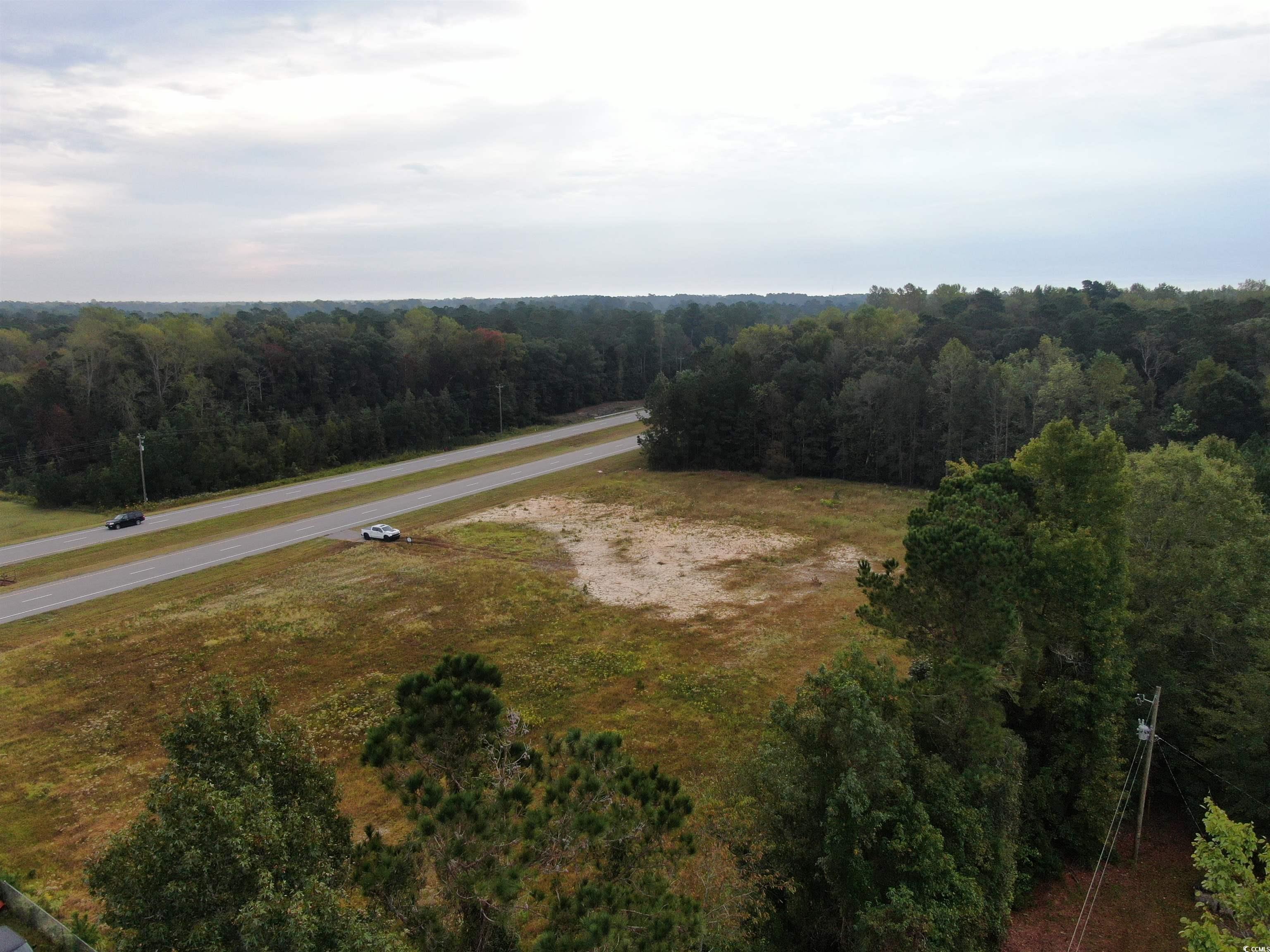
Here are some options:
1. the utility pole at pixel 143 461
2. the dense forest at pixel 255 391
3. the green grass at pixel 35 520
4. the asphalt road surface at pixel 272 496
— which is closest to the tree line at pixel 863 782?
the asphalt road surface at pixel 272 496

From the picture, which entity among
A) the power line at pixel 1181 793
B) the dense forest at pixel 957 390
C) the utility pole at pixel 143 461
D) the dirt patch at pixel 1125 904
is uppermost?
the dense forest at pixel 957 390

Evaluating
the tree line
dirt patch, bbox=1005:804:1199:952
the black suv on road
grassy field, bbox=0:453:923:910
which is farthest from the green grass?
dirt patch, bbox=1005:804:1199:952

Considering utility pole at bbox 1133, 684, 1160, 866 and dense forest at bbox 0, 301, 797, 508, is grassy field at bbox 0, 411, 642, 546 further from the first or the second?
utility pole at bbox 1133, 684, 1160, 866

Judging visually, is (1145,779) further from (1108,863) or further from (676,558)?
(676,558)

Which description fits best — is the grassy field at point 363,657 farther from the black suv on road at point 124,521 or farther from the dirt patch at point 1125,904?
the black suv on road at point 124,521

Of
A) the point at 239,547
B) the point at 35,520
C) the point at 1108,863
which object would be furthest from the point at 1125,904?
the point at 35,520

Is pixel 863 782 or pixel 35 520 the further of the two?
pixel 35 520
